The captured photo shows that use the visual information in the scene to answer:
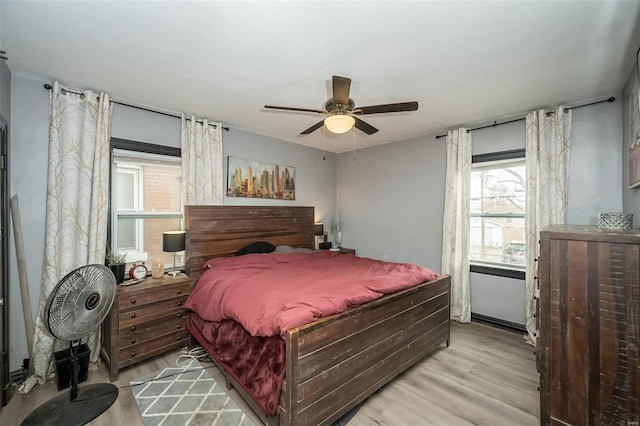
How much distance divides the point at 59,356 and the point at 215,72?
2.74 meters

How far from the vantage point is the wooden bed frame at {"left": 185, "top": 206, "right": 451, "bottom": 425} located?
1.66 meters

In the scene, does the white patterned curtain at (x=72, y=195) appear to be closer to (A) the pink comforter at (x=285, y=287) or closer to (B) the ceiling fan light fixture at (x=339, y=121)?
(A) the pink comforter at (x=285, y=287)

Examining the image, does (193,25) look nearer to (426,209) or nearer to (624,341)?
Answer: (624,341)

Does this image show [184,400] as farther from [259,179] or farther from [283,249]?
[259,179]

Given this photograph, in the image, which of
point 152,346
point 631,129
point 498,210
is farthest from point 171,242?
point 631,129

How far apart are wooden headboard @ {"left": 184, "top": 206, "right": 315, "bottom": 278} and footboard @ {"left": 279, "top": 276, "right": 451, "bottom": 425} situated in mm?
2113

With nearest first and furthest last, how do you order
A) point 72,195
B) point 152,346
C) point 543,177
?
point 72,195 < point 152,346 < point 543,177

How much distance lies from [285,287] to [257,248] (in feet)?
5.16

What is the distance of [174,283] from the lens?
2.80 metres

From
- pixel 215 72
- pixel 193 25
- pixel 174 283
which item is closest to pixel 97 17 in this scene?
pixel 193 25

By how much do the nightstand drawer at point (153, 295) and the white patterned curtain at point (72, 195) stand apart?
1.79 feet

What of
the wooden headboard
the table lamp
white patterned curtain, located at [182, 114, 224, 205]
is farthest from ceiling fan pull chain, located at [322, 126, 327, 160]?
the table lamp

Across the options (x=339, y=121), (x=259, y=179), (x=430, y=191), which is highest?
(x=339, y=121)

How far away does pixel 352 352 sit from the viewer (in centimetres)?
196
